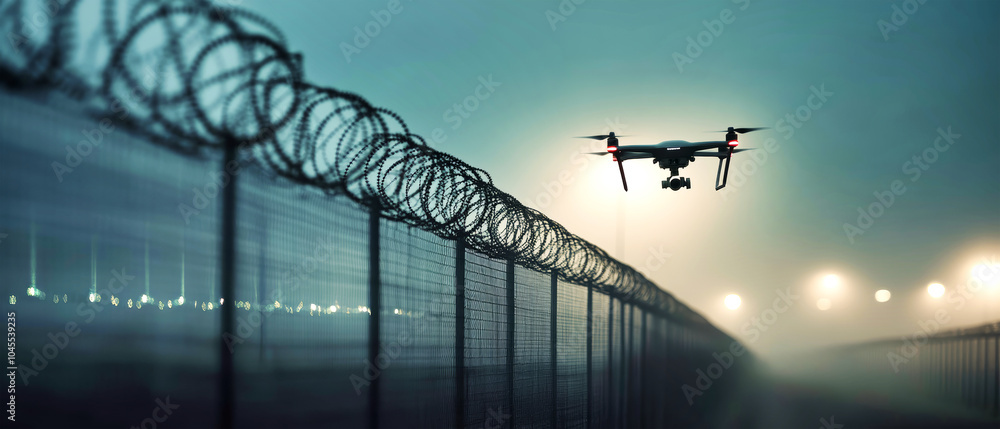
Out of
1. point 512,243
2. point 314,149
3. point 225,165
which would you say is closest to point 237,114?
point 225,165

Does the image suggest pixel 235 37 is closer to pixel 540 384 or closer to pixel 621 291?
pixel 540 384

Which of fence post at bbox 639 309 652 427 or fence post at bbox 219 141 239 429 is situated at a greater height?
fence post at bbox 219 141 239 429

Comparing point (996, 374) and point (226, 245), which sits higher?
point (226, 245)

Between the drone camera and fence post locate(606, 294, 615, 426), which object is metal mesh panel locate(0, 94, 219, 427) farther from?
the drone camera

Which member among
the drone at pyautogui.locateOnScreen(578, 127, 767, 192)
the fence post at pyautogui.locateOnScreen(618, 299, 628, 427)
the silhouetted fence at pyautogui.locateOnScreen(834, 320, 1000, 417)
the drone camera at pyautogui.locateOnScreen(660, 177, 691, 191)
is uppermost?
the drone at pyautogui.locateOnScreen(578, 127, 767, 192)

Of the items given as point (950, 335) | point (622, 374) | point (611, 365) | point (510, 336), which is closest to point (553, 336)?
point (510, 336)

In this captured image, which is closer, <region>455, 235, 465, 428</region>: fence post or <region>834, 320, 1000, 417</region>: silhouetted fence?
<region>455, 235, 465, 428</region>: fence post

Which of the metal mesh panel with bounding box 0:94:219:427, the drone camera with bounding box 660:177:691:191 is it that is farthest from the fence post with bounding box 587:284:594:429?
the metal mesh panel with bounding box 0:94:219:427

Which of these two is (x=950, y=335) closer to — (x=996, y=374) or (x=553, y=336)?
(x=996, y=374)
